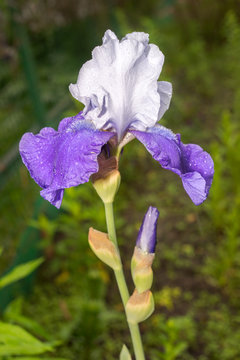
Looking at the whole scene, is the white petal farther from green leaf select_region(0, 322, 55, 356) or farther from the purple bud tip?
green leaf select_region(0, 322, 55, 356)

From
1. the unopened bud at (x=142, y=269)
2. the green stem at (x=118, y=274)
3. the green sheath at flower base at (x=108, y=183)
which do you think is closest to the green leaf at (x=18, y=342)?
the green stem at (x=118, y=274)

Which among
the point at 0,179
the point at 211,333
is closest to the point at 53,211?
the point at 0,179

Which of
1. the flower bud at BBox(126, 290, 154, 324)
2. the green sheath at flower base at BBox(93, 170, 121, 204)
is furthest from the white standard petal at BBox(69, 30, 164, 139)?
the flower bud at BBox(126, 290, 154, 324)

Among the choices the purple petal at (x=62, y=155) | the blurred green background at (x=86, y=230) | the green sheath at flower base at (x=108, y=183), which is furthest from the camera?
the blurred green background at (x=86, y=230)

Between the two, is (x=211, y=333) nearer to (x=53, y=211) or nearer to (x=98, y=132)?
(x=53, y=211)

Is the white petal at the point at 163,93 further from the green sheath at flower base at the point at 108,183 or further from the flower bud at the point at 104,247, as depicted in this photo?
the flower bud at the point at 104,247

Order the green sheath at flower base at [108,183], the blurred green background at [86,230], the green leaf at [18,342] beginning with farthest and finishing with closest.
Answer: the blurred green background at [86,230] < the green leaf at [18,342] < the green sheath at flower base at [108,183]

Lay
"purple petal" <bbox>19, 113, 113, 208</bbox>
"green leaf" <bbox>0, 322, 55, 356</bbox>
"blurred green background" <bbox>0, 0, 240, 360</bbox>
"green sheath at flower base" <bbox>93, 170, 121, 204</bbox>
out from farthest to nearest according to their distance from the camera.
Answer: "blurred green background" <bbox>0, 0, 240, 360</bbox>, "green leaf" <bbox>0, 322, 55, 356</bbox>, "green sheath at flower base" <bbox>93, 170, 121, 204</bbox>, "purple petal" <bbox>19, 113, 113, 208</bbox>
